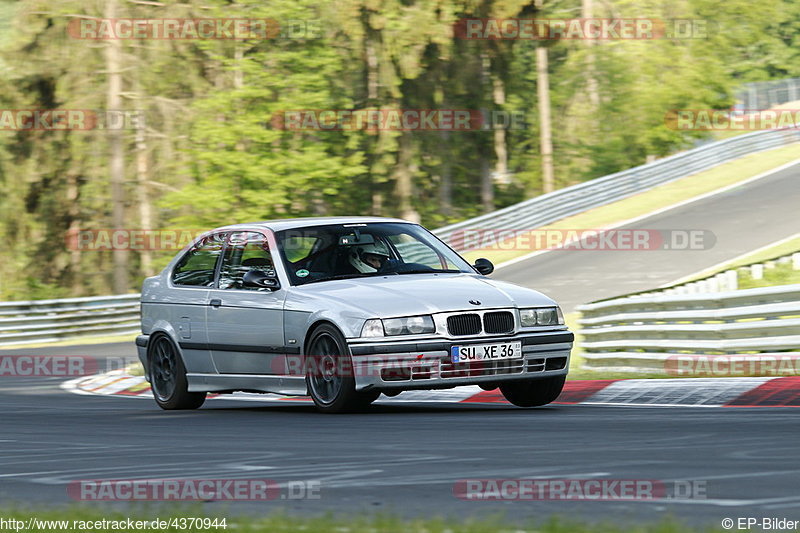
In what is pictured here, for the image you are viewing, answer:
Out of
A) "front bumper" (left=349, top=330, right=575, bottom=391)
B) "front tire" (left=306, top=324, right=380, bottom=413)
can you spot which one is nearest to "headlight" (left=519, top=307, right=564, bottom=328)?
"front bumper" (left=349, top=330, right=575, bottom=391)

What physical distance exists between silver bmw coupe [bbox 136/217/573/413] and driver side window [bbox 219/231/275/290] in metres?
0.01

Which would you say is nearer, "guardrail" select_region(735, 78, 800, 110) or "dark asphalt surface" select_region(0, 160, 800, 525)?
"dark asphalt surface" select_region(0, 160, 800, 525)

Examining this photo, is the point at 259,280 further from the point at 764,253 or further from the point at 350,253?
the point at 764,253

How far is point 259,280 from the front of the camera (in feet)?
37.1

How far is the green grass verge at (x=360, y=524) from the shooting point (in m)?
4.91

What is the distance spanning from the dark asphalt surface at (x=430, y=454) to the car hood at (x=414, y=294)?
0.81 m

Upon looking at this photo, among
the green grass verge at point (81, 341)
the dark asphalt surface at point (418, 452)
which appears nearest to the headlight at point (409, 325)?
the dark asphalt surface at point (418, 452)

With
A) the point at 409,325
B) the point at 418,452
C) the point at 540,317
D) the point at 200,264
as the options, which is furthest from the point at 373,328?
the point at 200,264

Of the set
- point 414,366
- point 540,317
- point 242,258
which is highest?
point 242,258

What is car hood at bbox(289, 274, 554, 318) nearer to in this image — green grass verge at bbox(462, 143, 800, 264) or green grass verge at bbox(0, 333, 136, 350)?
green grass verge at bbox(0, 333, 136, 350)

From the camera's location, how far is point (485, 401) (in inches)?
472

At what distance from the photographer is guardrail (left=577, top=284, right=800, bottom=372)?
12461 millimetres

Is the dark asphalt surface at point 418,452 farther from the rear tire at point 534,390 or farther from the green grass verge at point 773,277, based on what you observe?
the green grass verge at point 773,277

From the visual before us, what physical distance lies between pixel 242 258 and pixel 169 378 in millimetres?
1411
